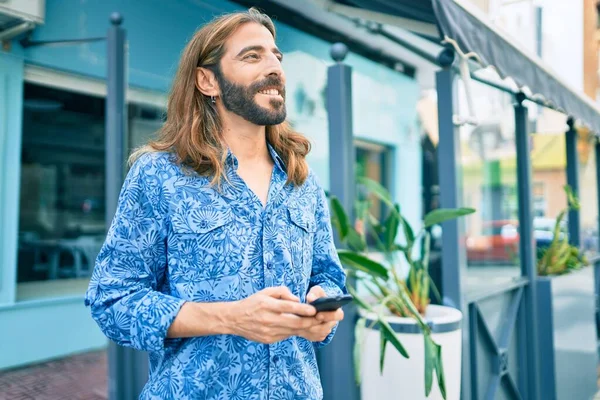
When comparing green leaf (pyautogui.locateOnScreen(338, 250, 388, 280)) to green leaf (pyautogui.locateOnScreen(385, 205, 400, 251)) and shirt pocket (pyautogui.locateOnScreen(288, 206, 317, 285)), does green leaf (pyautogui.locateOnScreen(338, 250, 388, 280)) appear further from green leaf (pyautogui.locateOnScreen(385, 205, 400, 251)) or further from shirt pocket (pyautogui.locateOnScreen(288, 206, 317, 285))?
shirt pocket (pyautogui.locateOnScreen(288, 206, 317, 285))

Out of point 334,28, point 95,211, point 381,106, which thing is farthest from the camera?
point 381,106

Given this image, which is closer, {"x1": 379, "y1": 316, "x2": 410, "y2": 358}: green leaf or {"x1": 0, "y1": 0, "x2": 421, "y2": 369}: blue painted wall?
{"x1": 379, "y1": 316, "x2": 410, "y2": 358}: green leaf

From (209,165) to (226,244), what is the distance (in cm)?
20

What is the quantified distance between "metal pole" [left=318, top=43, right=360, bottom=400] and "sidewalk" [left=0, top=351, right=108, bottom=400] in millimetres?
2255

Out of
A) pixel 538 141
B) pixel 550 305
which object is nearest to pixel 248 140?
pixel 550 305

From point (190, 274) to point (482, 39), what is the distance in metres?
2.12

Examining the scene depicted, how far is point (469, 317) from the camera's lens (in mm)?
2918

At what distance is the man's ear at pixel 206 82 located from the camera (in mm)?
1338

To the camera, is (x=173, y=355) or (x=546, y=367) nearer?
(x=173, y=355)

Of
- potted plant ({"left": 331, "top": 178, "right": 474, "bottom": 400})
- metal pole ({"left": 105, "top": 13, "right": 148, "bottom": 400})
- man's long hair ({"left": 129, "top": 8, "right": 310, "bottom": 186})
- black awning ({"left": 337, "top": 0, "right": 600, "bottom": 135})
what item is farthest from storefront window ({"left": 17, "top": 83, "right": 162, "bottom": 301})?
man's long hair ({"left": 129, "top": 8, "right": 310, "bottom": 186})

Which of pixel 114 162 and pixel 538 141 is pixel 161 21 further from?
pixel 538 141

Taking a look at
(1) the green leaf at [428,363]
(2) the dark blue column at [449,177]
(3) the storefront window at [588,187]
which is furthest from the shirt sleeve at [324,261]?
(3) the storefront window at [588,187]

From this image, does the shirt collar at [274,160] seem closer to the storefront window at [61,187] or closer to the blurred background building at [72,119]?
the blurred background building at [72,119]

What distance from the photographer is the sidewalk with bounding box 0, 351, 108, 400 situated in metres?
3.90
